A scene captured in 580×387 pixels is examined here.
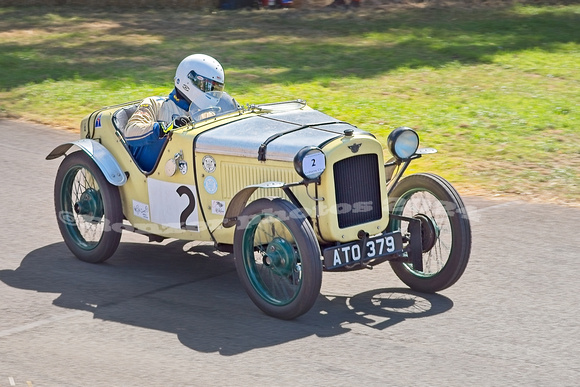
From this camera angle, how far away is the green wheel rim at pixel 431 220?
6.33m

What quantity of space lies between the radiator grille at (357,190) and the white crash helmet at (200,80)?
144cm

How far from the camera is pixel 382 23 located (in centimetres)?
1898

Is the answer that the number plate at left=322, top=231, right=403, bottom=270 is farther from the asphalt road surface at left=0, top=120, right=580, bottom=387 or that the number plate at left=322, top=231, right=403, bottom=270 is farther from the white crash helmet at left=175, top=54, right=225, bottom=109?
the white crash helmet at left=175, top=54, right=225, bottom=109

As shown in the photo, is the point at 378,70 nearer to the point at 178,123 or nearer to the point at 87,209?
the point at 87,209

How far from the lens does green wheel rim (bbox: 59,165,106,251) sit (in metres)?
7.13

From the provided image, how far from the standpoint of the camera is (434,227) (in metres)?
6.26

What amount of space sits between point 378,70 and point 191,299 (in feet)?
30.5

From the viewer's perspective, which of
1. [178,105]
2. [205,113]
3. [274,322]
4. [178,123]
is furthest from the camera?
[178,105]

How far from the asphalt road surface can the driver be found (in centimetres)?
93

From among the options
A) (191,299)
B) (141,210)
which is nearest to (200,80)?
(141,210)

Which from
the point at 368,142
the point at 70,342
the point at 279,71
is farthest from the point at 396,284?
the point at 279,71

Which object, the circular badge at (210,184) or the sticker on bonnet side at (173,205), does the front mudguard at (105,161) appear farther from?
the circular badge at (210,184)

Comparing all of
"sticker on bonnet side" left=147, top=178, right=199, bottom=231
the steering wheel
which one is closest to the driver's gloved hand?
the steering wheel

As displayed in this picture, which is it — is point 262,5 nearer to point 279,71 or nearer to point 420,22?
point 420,22
